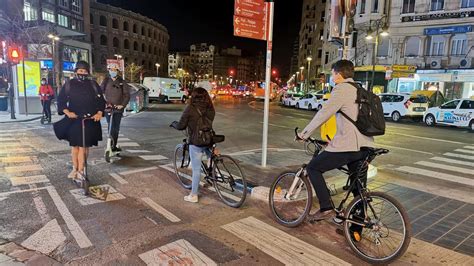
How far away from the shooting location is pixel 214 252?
398 cm

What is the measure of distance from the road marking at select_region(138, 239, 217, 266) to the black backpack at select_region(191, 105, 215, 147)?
1.71 m

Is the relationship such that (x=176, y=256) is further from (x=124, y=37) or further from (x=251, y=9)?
(x=124, y=37)

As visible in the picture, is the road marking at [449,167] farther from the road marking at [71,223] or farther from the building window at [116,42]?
the building window at [116,42]

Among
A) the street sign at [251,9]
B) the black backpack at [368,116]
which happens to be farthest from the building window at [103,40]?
the black backpack at [368,116]

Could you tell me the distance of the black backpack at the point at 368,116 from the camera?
396 centimetres

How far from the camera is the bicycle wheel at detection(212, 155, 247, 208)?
5.43 meters

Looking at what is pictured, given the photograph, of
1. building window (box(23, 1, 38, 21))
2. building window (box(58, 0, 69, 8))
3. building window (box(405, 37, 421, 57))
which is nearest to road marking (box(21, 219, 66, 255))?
building window (box(405, 37, 421, 57))

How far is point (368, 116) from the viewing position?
396cm

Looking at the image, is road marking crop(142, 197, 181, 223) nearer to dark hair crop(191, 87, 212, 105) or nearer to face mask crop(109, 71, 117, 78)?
dark hair crop(191, 87, 212, 105)

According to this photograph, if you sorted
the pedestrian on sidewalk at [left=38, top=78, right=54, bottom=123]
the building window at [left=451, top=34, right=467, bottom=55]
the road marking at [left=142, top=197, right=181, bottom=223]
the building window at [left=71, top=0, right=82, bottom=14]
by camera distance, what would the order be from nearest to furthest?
the road marking at [left=142, top=197, right=181, bottom=223], the pedestrian on sidewalk at [left=38, top=78, right=54, bottom=123], the building window at [left=451, top=34, right=467, bottom=55], the building window at [left=71, top=0, right=82, bottom=14]

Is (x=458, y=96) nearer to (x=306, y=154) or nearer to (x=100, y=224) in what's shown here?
(x=306, y=154)

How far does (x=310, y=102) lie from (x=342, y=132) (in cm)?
2799

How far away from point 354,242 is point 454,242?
141cm

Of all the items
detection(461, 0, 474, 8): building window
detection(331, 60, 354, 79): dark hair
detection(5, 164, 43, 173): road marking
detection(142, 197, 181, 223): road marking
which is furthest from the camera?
detection(461, 0, 474, 8): building window
